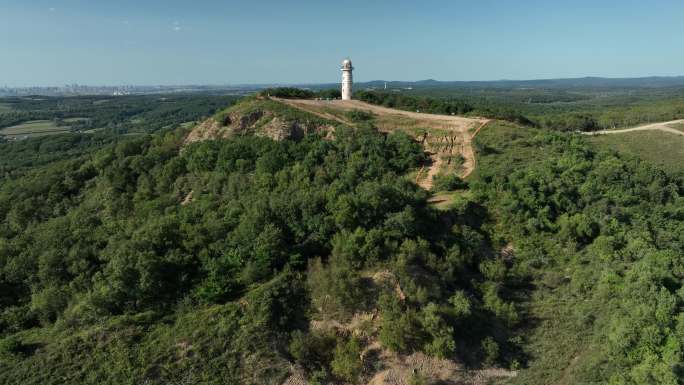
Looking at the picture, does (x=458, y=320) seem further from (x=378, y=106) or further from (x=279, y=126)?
(x=378, y=106)

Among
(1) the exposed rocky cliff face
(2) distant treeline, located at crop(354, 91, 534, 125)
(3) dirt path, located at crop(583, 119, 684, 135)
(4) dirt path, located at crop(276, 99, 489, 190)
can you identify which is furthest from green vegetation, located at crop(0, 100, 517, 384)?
(3) dirt path, located at crop(583, 119, 684, 135)

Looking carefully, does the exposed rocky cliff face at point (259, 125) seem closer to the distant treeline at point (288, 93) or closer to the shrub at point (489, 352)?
the distant treeline at point (288, 93)

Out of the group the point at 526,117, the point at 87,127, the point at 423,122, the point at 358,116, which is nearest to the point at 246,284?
the point at 358,116

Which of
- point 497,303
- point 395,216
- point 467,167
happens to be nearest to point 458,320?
point 497,303

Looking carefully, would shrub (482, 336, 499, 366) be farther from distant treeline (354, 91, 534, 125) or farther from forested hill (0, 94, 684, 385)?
distant treeline (354, 91, 534, 125)

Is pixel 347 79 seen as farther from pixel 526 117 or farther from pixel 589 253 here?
pixel 526 117

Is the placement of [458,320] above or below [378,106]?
below
